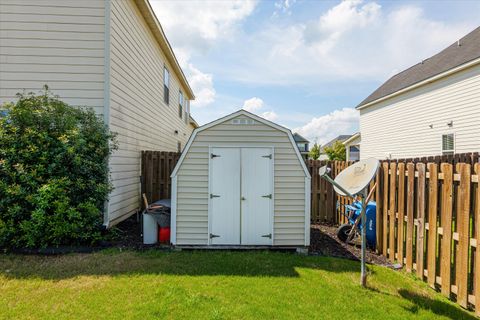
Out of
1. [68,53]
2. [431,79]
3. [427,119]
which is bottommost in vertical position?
[427,119]

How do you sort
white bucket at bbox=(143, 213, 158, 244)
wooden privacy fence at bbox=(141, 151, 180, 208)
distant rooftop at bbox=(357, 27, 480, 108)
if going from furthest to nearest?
distant rooftop at bbox=(357, 27, 480, 108)
wooden privacy fence at bbox=(141, 151, 180, 208)
white bucket at bbox=(143, 213, 158, 244)

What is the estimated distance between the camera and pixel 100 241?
17.4 ft

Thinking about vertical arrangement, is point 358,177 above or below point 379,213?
above

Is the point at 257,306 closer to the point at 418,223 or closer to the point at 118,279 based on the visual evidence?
the point at 118,279

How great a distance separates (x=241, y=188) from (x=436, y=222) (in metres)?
3.05

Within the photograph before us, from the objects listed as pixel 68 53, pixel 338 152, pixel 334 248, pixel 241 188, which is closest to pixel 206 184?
pixel 241 188

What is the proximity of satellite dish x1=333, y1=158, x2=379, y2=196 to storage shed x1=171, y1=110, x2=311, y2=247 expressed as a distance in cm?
107

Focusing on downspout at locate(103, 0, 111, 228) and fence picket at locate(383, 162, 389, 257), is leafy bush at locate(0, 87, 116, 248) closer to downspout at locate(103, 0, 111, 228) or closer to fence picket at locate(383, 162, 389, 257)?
downspout at locate(103, 0, 111, 228)

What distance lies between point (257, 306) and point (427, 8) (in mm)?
9754

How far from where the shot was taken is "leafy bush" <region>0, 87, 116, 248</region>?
469 cm

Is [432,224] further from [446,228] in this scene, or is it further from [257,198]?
[257,198]

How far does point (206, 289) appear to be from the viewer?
3.53 m

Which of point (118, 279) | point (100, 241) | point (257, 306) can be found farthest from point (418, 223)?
point (100, 241)

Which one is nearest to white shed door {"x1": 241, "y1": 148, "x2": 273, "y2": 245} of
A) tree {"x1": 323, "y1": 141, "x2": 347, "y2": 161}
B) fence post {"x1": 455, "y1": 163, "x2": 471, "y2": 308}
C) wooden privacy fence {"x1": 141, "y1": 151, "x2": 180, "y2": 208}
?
fence post {"x1": 455, "y1": 163, "x2": 471, "y2": 308}
